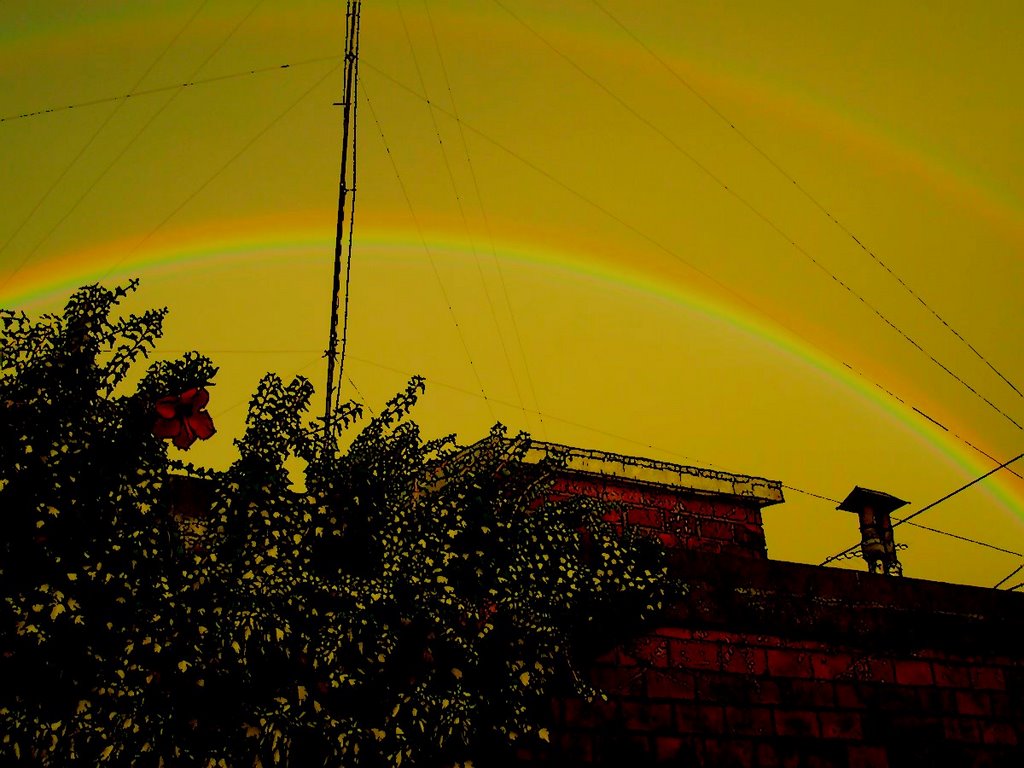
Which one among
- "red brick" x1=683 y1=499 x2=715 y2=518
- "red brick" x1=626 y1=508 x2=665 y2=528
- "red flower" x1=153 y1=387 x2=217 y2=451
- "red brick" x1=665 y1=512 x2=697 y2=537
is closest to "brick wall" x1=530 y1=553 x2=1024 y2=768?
"red flower" x1=153 y1=387 x2=217 y2=451

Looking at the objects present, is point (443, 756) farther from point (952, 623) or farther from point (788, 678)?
point (952, 623)

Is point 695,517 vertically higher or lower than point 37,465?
higher

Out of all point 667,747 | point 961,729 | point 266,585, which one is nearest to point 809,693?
point 667,747

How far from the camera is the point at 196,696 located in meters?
4.59

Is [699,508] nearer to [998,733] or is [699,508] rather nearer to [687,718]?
[998,733]

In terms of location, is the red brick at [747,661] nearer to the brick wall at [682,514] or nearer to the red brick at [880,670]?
the red brick at [880,670]

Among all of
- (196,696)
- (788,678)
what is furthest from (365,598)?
(788,678)

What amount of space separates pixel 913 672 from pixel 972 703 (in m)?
0.51

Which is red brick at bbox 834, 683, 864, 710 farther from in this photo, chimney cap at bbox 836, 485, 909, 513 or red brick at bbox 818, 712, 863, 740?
chimney cap at bbox 836, 485, 909, 513

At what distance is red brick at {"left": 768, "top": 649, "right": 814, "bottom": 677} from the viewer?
5.78 metres

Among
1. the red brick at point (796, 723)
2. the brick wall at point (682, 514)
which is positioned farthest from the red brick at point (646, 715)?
the brick wall at point (682, 514)

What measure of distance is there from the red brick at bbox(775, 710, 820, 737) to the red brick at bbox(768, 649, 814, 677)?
0.24 m

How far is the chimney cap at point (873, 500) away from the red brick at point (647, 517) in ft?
20.8

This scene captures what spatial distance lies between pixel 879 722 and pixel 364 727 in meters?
3.56
